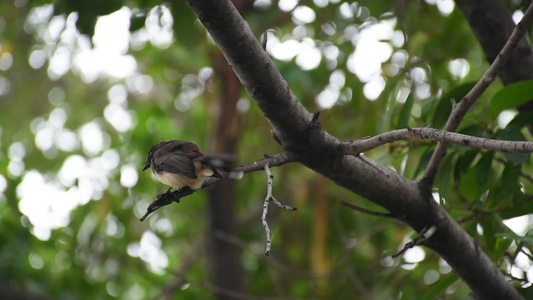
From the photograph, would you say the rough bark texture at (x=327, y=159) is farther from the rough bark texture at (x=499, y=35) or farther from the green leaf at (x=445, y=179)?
the rough bark texture at (x=499, y=35)

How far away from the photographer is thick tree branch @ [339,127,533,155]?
5.30ft

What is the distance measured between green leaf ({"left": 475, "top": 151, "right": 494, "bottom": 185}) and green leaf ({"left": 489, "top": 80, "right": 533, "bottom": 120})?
188 mm

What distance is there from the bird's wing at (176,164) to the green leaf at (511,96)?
1.31 metres

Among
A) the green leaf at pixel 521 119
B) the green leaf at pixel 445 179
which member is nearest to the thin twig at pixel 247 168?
the green leaf at pixel 445 179

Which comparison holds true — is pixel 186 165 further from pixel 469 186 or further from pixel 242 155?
pixel 242 155

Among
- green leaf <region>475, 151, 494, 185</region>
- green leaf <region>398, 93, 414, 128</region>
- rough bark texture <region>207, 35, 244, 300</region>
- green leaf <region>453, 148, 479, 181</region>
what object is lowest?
green leaf <region>475, 151, 494, 185</region>

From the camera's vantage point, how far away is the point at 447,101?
8.96 feet

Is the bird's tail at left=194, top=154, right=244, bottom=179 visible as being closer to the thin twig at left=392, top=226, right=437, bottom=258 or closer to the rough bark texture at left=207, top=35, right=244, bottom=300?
the thin twig at left=392, top=226, right=437, bottom=258

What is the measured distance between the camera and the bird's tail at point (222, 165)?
2078 mm

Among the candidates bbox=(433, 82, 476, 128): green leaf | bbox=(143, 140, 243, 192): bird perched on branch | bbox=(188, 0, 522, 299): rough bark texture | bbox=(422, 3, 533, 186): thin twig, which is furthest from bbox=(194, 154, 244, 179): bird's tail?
bbox=(433, 82, 476, 128): green leaf

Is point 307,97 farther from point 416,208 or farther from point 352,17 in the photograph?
point 416,208

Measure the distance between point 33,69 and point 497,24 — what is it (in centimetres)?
487

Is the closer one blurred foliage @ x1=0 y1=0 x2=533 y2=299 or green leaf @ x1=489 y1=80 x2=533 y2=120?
green leaf @ x1=489 y1=80 x2=533 y2=120

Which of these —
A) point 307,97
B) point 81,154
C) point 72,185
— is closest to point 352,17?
point 307,97
